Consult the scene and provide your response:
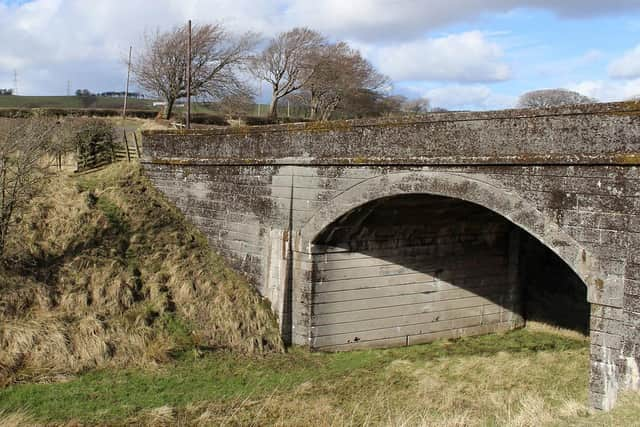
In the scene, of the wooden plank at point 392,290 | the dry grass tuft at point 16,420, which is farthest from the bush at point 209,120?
the dry grass tuft at point 16,420

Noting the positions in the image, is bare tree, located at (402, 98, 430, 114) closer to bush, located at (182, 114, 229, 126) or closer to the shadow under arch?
bush, located at (182, 114, 229, 126)

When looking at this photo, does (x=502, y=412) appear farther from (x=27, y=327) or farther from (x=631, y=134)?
(x=27, y=327)

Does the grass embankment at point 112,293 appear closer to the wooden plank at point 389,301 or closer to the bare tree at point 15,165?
the bare tree at point 15,165

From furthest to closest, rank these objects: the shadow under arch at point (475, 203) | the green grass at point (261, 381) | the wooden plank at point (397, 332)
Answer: the wooden plank at point (397, 332) < the green grass at point (261, 381) < the shadow under arch at point (475, 203)

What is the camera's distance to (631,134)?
7.77 meters

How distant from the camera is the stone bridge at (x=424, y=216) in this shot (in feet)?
26.4

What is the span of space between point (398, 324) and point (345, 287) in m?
1.59

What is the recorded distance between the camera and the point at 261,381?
36.2ft

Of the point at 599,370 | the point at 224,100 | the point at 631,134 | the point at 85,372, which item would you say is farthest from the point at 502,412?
the point at 224,100

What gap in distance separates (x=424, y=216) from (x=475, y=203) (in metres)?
3.51

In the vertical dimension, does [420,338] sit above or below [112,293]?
below

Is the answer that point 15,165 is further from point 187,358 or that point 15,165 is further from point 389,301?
point 389,301

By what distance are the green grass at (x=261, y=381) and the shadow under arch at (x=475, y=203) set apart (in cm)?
254

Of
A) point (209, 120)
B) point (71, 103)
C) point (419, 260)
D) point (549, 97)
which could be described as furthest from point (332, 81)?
point (71, 103)
